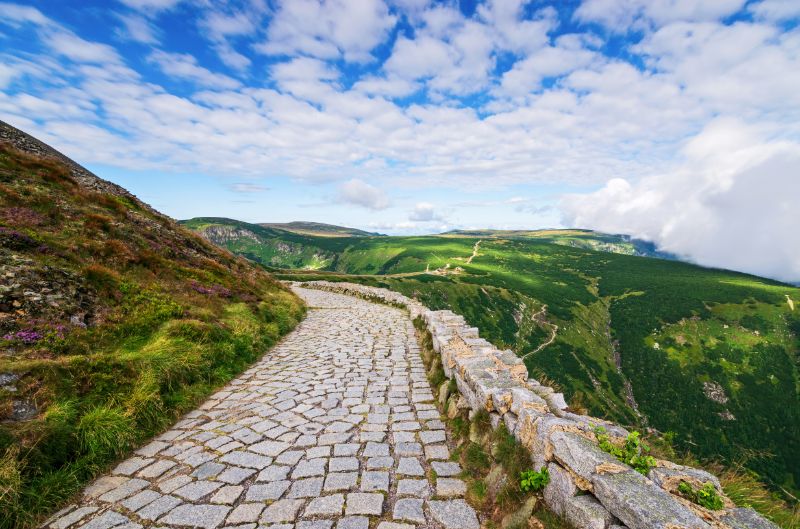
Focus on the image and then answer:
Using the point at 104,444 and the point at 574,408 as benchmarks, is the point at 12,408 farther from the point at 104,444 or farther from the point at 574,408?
the point at 574,408

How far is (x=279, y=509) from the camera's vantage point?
15.0 feet

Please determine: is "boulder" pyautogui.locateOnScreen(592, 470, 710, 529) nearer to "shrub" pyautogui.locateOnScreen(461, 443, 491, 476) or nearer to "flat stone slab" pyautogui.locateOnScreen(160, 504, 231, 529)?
"shrub" pyautogui.locateOnScreen(461, 443, 491, 476)

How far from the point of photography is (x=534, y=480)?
4238mm

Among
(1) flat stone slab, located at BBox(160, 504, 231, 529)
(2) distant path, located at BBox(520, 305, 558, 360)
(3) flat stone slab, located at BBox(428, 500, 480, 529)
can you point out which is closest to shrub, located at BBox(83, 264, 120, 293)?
(1) flat stone slab, located at BBox(160, 504, 231, 529)

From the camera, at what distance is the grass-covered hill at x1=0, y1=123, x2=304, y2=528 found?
5.05 metres

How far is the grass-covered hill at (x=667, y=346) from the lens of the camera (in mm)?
93938

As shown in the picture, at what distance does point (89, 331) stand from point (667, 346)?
159 metres

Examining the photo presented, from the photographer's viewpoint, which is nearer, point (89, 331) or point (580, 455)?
point (580, 455)

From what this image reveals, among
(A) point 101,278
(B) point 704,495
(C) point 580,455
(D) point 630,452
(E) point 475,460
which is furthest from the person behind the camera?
(A) point 101,278

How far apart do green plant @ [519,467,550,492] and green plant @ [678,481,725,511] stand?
4.72ft

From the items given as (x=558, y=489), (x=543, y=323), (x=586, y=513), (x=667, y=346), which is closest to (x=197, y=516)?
(x=558, y=489)

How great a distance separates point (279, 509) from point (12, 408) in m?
4.68

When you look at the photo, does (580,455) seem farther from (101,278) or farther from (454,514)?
(101,278)

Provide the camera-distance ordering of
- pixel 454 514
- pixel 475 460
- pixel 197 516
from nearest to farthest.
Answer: pixel 197 516 < pixel 454 514 < pixel 475 460
